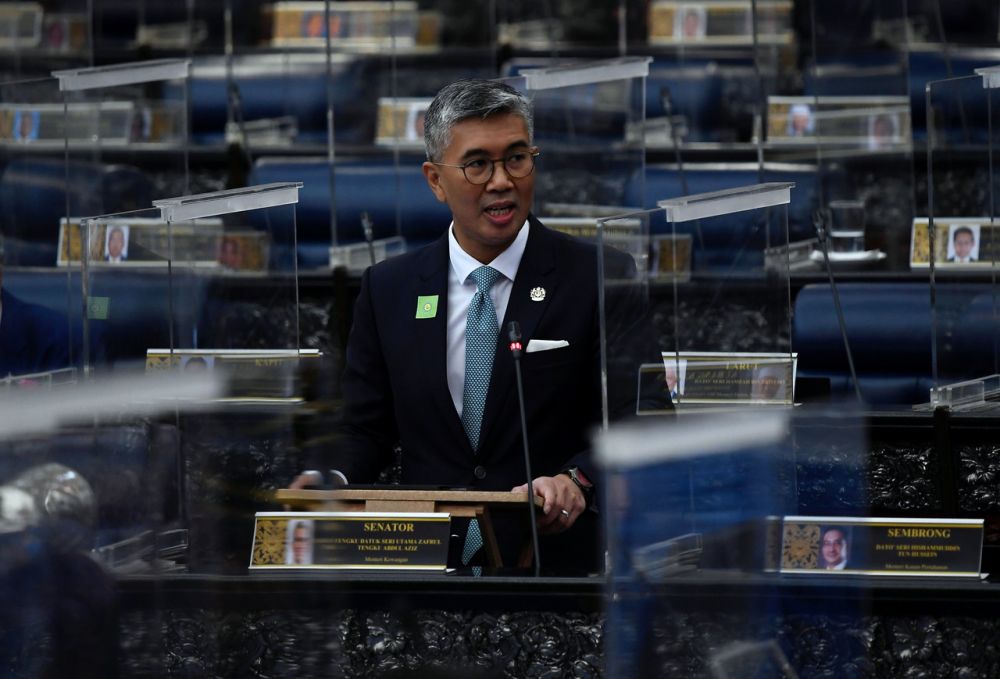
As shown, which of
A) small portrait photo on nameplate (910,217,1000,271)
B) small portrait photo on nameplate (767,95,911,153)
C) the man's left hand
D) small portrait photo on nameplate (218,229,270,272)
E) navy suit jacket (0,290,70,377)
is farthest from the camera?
small portrait photo on nameplate (767,95,911,153)

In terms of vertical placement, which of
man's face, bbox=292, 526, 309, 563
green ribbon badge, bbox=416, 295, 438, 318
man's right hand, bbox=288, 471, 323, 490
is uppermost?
green ribbon badge, bbox=416, 295, 438, 318

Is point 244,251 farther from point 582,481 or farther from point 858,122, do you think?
point 858,122

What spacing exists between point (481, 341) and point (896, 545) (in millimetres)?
780

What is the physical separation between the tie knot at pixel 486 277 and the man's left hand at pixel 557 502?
40 centimetres

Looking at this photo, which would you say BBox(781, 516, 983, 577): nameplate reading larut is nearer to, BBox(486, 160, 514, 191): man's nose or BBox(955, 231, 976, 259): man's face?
BBox(486, 160, 514, 191): man's nose

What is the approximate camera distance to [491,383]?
2.76m

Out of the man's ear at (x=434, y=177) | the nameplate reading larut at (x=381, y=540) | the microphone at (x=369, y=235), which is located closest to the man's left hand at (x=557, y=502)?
the nameplate reading larut at (x=381, y=540)

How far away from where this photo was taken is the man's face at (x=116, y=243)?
261 centimetres

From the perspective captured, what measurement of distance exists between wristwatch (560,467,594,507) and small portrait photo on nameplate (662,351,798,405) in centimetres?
33

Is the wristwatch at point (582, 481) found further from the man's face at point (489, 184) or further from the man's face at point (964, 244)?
the man's face at point (964, 244)

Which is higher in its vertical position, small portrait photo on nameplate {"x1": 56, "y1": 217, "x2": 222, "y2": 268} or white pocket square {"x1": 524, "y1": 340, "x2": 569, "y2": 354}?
small portrait photo on nameplate {"x1": 56, "y1": 217, "x2": 222, "y2": 268}

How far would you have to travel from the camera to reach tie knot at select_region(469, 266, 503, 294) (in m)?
2.81

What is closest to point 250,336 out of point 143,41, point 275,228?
point 275,228

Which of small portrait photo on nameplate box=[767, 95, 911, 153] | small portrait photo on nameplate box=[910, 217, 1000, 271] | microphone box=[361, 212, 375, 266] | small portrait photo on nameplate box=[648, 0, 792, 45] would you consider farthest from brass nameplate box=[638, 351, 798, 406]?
small portrait photo on nameplate box=[648, 0, 792, 45]
